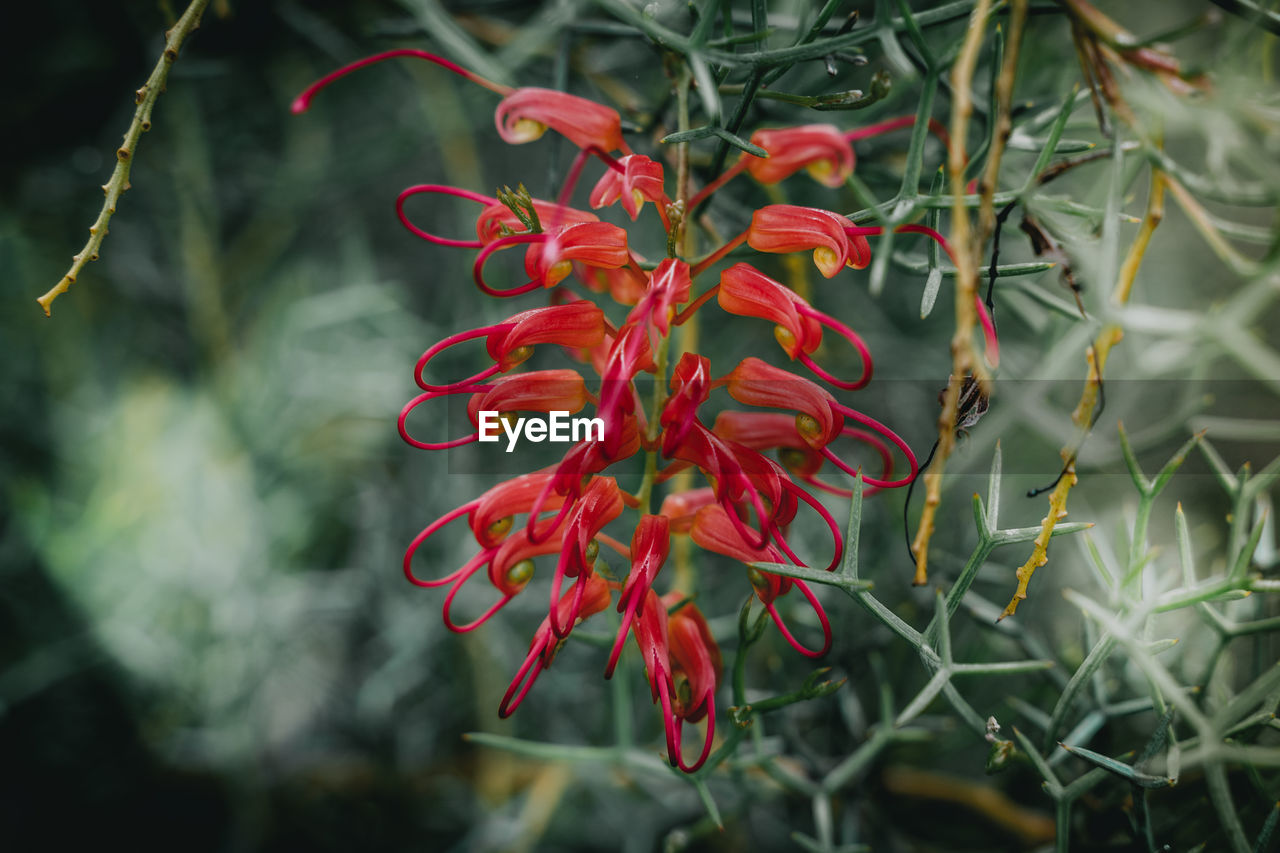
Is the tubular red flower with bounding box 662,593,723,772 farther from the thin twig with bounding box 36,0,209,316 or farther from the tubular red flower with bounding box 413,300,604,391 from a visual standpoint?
the thin twig with bounding box 36,0,209,316

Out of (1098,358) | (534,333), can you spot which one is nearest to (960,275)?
(1098,358)

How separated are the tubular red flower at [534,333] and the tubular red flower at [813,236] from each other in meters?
0.08

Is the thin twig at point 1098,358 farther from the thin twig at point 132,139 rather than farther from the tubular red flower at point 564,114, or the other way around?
the thin twig at point 132,139

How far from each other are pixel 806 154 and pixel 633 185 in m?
0.08

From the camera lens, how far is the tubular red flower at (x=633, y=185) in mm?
283

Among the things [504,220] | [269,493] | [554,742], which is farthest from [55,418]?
[504,220]

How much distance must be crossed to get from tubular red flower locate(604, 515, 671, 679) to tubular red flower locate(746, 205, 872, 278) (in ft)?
0.43

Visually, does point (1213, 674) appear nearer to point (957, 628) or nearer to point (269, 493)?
point (957, 628)

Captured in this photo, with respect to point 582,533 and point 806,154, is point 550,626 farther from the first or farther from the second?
point 806,154

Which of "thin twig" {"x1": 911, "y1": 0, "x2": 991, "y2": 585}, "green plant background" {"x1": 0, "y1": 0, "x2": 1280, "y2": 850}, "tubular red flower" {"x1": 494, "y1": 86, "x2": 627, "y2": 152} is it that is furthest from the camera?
"green plant background" {"x1": 0, "y1": 0, "x2": 1280, "y2": 850}

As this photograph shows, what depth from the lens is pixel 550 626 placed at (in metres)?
0.31

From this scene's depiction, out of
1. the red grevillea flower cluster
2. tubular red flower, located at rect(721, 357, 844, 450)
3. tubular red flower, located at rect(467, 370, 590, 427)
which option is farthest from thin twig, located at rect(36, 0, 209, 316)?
tubular red flower, located at rect(721, 357, 844, 450)

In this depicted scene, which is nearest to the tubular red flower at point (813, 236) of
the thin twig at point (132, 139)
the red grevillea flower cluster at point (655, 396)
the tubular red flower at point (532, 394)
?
the red grevillea flower cluster at point (655, 396)

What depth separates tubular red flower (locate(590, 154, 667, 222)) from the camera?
0.93 ft
